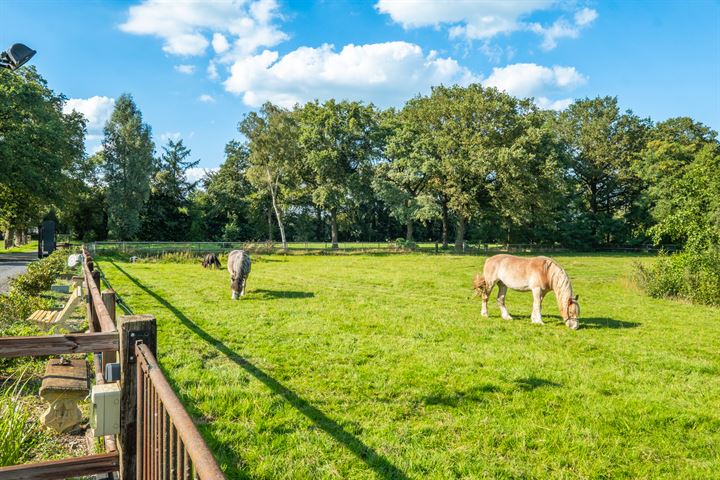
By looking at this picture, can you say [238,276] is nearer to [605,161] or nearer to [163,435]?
[163,435]

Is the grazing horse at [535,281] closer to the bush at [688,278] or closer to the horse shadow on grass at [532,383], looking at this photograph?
the horse shadow on grass at [532,383]

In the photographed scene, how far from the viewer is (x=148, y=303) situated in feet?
40.9

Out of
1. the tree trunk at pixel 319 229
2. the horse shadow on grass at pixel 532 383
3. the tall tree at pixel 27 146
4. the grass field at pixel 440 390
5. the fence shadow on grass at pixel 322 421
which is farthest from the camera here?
the tree trunk at pixel 319 229

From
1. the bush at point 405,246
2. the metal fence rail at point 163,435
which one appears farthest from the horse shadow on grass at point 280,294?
the bush at point 405,246

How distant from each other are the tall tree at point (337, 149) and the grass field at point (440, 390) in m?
34.7

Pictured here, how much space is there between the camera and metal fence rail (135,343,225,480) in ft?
5.10

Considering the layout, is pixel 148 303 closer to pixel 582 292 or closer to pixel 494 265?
pixel 494 265

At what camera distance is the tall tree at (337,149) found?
Answer: 46500 mm

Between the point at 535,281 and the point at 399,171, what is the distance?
37971mm

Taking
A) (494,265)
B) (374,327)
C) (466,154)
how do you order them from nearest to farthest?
(374,327)
(494,265)
(466,154)

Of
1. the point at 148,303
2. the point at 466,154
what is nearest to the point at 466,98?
the point at 466,154

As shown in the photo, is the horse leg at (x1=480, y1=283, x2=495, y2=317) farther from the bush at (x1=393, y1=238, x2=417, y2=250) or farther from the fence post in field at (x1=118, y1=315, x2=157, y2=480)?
the bush at (x1=393, y1=238, x2=417, y2=250)

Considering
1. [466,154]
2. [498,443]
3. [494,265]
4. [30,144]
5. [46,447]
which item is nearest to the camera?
[46,447]

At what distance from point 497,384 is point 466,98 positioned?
4466cm
